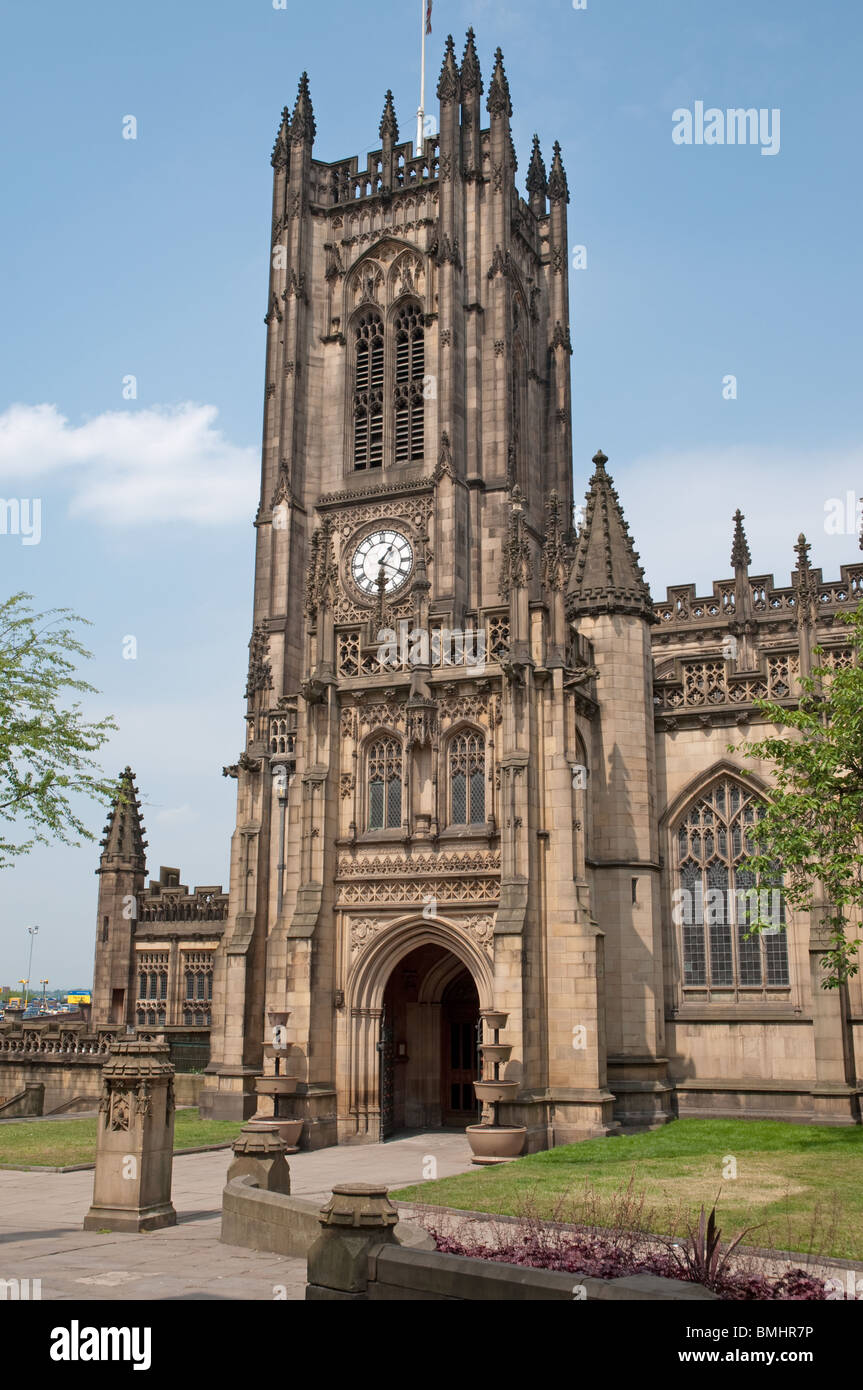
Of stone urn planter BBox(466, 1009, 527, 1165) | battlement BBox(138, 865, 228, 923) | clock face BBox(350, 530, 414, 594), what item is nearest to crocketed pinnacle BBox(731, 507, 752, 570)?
clock face BBox(350, 530, 414, 594)

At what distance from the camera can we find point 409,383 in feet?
179

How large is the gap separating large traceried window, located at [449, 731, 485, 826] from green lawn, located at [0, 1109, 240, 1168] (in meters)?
8.56

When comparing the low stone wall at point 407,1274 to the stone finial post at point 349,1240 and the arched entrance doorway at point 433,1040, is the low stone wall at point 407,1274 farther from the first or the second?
the arched entrance doorway at point 433,1040

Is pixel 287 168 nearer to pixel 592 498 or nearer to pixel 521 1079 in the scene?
pixel 592 498

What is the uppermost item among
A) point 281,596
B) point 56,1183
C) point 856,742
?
point 281,596

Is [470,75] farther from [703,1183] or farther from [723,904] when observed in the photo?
[703,1183]

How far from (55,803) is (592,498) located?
1732cm

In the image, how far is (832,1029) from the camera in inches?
1042

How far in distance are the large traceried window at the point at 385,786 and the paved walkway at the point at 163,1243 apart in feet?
24.2

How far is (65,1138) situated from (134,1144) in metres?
13.9

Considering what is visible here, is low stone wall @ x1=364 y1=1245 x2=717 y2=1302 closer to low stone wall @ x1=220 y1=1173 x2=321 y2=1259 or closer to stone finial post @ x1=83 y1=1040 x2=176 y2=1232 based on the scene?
low stone wall @ x1=220 y1=1173 x2=321 y2=1259

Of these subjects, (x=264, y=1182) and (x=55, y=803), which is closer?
(x=264, y=1182)

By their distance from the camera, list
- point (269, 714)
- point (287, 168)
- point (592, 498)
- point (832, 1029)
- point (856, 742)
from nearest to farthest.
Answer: point (856, 742) < point (832, 1029) < point (592, 498) < point (269, 714) < point (287, 168)
